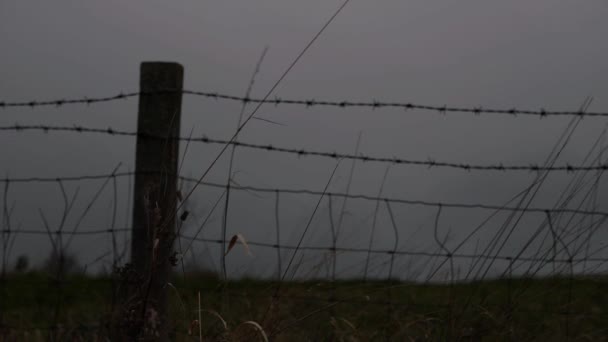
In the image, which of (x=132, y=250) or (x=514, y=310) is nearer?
(x=514, y=310)

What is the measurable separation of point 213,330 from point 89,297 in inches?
258

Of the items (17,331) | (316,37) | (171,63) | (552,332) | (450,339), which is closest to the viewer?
(316,37)

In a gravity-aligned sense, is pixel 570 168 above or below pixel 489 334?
above

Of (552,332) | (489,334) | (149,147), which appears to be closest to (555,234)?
(552,332)

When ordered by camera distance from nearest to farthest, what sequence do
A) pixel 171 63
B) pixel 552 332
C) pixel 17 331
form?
pixel 552 332
pixel 17 331
pixel 171 63

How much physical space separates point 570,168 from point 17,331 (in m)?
2.24

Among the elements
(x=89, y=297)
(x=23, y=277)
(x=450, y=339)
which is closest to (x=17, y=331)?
(x=450, y=339)

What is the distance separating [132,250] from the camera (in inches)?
106

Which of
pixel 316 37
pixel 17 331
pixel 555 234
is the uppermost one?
pixel 316 37

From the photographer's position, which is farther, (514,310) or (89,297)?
(89,297)

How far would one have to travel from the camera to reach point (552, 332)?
2.14 metres

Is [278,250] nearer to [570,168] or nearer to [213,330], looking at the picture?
[213,330]

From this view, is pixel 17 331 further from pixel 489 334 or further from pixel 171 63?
pixel 489 334

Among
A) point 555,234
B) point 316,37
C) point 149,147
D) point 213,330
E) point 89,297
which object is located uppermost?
point 316,37
